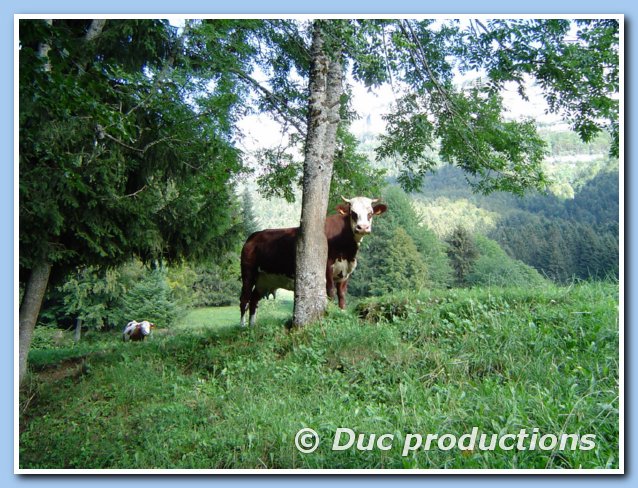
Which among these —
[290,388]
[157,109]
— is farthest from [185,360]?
[157,109]

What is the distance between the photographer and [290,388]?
389 cm

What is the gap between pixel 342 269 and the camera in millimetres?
6410

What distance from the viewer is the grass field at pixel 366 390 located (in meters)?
3.15

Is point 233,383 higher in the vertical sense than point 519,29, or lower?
lower

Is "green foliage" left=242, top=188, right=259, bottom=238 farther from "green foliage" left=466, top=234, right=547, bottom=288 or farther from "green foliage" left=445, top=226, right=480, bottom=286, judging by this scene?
"green foliage" left=466, top=234, right=547, bottom=288

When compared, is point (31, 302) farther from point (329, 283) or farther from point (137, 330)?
point (329, 283)

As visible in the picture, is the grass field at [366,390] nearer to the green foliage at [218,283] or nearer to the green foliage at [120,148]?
the green foliage at [120,148]

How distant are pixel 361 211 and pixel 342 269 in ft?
3.42

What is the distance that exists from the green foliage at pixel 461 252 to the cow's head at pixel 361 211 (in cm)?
91

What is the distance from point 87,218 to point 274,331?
8.29ft

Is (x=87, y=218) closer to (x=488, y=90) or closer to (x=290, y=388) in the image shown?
(x=290, y=388)

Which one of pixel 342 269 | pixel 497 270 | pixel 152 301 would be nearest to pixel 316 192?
pixel 342 269

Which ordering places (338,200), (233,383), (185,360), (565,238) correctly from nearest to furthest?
(233,383) < (565,238) < (185,360) < (338,200)

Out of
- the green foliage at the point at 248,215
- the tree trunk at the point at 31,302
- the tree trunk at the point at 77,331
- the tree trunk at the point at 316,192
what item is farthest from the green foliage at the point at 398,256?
the tree trunk at the point at 77,331
